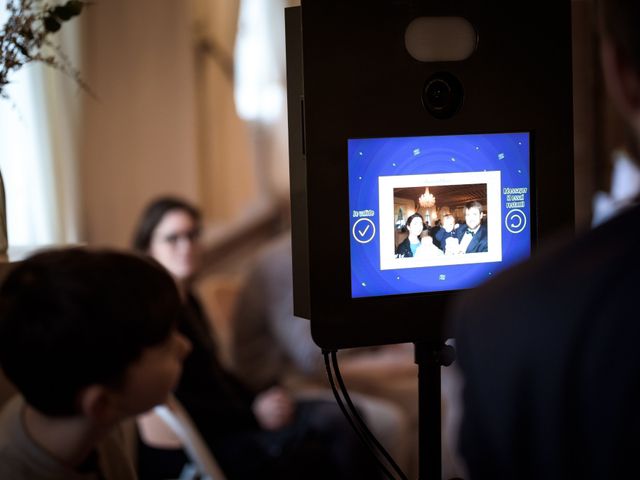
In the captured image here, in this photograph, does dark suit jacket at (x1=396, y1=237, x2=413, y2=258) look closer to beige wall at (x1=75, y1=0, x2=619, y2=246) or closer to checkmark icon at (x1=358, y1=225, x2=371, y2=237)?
checkmark icon at (x1=358, y1=225, x2=371, y2=237)

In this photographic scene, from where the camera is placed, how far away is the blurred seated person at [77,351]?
1027mm

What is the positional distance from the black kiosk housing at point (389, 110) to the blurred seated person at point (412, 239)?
0.06m

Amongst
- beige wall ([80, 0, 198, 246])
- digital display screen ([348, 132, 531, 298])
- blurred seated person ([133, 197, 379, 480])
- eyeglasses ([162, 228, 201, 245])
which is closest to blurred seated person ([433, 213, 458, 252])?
digital display screen ([348, 132, 531, 298])

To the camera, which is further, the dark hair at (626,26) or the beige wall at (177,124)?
the beige wall at (177,124)

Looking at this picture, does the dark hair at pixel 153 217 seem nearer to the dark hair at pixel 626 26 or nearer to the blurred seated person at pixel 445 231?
the blurred seated person at pixel 445 231

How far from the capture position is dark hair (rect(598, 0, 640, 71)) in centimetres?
69

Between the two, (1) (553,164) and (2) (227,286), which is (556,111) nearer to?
(1) (553,164)

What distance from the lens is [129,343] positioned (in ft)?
3.51

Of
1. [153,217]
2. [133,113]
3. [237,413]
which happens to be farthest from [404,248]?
[133,113]

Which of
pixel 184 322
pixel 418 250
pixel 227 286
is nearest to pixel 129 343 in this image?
pixel 418 250

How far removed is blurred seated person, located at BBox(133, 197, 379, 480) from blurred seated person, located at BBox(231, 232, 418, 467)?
0.68 ft

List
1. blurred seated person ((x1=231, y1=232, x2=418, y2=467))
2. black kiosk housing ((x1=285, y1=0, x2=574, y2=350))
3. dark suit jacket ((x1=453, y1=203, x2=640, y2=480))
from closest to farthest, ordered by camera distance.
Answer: dark suit jacket ((x1=453, y1=203, x2=640, y2=480)) < black kiosk housing ((x1=285, y1=0, x2=574, y2=350)) < blurred seated person ((x1=231, y1=232, x2=418, y2=467))

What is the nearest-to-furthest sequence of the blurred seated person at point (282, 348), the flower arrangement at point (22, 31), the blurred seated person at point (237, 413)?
the flower arrangement at point (22, 31) < the blurred seated person at point (237, 413) < the blurred seated person at point (282, 348)

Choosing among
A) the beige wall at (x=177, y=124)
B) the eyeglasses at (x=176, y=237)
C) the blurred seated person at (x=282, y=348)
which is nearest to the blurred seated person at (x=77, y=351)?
the eyeglasses at (x=176, y=237)
